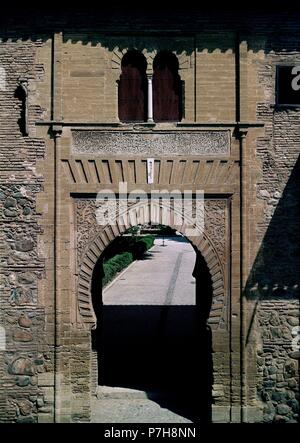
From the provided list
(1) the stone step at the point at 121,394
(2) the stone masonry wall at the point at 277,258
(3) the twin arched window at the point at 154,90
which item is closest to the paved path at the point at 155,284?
(1) the stone step at the point at 121,394

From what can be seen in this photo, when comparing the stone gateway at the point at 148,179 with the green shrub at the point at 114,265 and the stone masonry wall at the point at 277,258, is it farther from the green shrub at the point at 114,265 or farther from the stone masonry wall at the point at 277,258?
the green shrub at the point at 114,265

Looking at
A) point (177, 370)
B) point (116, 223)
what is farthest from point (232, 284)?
point (177, 370)

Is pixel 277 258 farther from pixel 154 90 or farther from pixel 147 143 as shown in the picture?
pixel 154 90

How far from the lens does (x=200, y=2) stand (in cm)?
739

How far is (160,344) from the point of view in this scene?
40.2ft

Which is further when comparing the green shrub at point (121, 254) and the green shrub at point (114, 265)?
the green shrub at point (121, 254)

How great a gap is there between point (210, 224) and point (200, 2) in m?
3.46

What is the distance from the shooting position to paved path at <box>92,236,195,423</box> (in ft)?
26.6

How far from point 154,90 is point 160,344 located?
702 centimetres

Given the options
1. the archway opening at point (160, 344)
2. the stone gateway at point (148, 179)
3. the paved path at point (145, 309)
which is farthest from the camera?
the archway opening at point (160, 344)

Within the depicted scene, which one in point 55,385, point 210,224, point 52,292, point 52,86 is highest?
point 52,86

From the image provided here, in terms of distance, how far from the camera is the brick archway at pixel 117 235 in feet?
24.6

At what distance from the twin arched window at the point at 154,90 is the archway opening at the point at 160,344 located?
2469 millimetres
